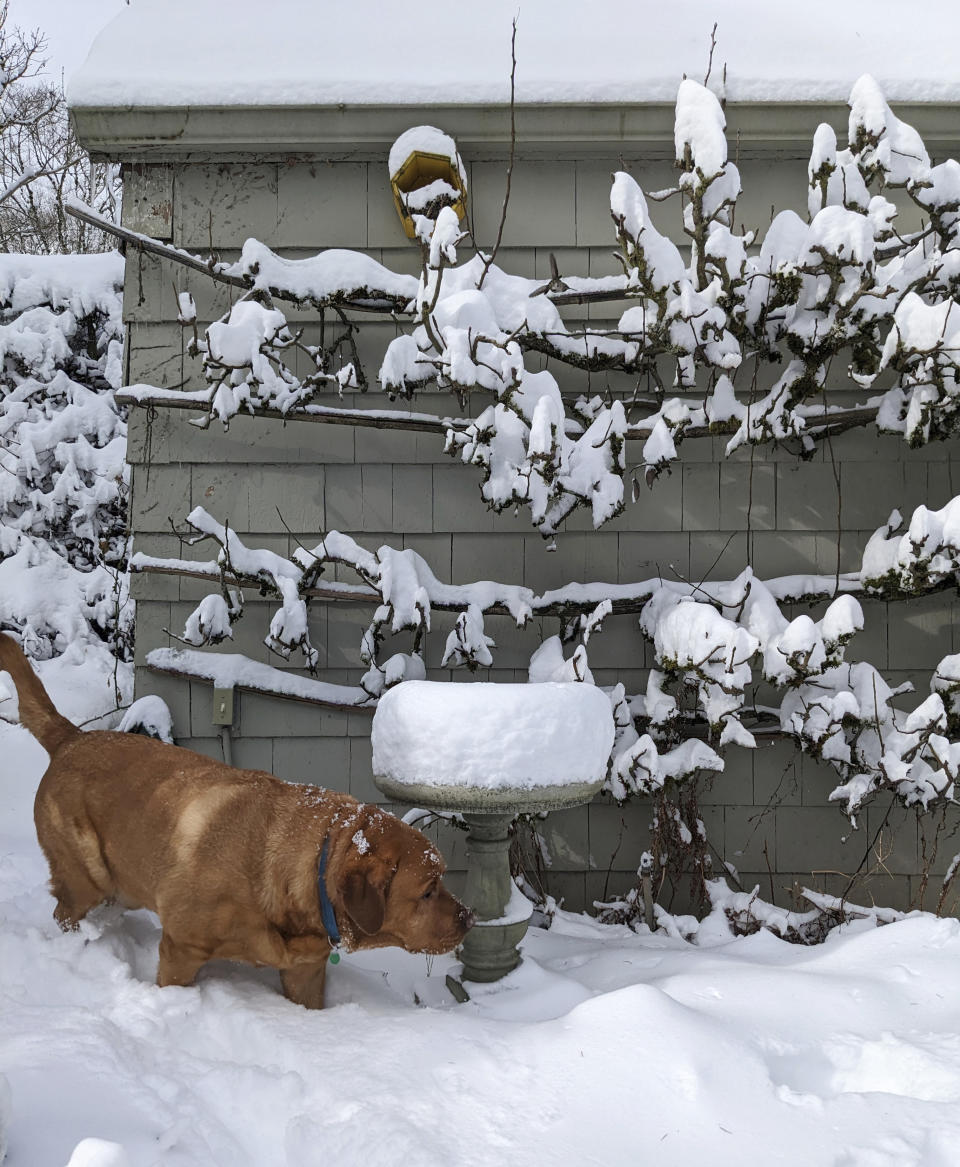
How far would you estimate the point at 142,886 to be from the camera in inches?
97.7

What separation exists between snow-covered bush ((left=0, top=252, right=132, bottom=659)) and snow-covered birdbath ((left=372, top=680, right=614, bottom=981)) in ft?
14.1

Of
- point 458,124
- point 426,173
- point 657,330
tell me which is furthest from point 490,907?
point 458,124

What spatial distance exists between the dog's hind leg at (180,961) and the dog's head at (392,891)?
0.40 m

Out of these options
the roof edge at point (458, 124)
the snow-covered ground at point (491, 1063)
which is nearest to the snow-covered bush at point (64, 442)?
the roof edge at point (458, 124)

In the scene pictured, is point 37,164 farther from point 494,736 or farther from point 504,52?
point 494,736

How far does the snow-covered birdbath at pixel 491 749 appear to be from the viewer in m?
2.48

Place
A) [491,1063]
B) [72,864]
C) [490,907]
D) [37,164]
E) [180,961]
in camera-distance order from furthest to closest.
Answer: [37,164], [490,907], [72,864], [180,961], [491,1063]

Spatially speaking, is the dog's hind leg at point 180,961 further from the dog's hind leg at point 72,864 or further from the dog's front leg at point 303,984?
the dog's hind leg at point 72,864

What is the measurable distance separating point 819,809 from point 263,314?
2.92m

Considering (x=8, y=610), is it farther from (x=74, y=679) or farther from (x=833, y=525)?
(x=833, y=525)

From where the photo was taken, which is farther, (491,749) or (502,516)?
(502,516)

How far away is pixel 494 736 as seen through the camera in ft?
8.13

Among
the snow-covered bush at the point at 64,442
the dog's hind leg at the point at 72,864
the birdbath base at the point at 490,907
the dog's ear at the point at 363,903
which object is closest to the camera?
the dog's ear at the point at 363,903

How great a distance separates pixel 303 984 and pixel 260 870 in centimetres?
34
